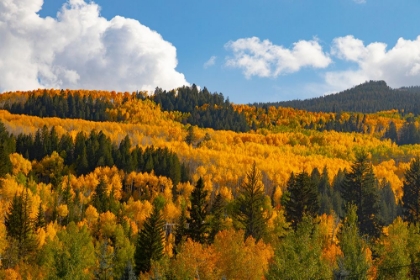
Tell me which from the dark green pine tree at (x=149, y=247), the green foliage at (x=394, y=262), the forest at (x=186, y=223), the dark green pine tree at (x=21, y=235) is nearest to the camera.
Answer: the green foliage at (x=394, y=262)

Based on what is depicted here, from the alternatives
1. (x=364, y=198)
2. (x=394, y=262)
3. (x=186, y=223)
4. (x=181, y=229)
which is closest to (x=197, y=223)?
(x=181, y=229)

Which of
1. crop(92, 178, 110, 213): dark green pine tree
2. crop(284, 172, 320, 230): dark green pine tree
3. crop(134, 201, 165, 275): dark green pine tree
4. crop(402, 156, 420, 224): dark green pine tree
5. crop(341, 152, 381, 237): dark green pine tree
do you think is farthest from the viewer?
crop(92, 178, 110, 213): dark green pine tree

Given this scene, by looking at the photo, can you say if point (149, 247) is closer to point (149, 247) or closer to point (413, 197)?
point (149, 247)

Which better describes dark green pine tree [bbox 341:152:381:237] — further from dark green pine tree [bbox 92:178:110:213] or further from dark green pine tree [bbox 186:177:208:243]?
dark green pine tree [bbox 92:178:110:213]

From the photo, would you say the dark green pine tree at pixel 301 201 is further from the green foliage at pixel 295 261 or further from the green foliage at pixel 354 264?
the green foliage at pixel 295 261

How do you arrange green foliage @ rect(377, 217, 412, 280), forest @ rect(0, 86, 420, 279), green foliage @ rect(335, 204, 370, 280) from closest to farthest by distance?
green foliage @ rect(335, 204, 370, 280) < green foliage @ rect(377, 217, 412, 280) < forest @ rect(0, 86, 420, 279)

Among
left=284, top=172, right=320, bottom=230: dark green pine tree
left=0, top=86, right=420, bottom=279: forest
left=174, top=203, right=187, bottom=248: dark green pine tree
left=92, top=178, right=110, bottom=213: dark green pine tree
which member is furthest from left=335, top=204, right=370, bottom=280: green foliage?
left=92, top=178, right=110, bottom=213: dark green pine tree

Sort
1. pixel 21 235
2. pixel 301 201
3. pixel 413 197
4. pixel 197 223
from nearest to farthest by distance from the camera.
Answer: pixel 197 223 → pixel 301 201 → pixel 413 197 → pixel 21 235

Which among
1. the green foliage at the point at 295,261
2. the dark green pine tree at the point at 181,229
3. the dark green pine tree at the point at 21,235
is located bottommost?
the dark green pine tree at the point at 21,235

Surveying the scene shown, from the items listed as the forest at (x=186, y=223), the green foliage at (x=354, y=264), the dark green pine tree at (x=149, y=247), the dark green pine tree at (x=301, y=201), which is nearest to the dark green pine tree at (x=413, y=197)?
the forest at (x=186, y=223)

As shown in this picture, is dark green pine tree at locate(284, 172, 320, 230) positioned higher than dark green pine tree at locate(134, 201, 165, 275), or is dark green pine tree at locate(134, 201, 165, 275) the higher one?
dark green pine tree at locate(284, 172, 320, 230)

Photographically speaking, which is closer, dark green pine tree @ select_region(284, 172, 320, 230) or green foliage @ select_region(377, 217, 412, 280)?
green foliage @ select_region(377, 217, 412, 280)

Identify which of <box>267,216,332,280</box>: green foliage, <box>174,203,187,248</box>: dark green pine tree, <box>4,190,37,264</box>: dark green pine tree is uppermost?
<box>267,216,332,280</box>: green foliage

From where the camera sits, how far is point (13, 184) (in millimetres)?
103250
